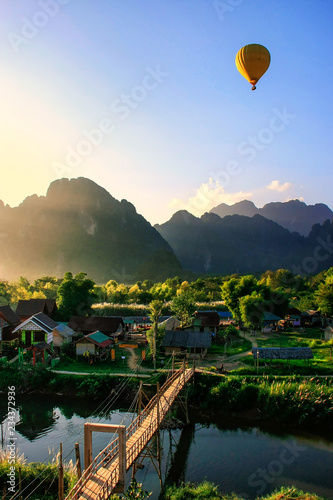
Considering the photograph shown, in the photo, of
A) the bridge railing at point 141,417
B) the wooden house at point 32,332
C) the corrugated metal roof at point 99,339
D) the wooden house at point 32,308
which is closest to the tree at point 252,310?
the corrugated metal roof at point 99,339

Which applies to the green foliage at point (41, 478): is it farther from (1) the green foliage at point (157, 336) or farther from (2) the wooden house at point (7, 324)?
(2) the wooden house at point (7, 324)

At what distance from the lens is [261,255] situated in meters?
190

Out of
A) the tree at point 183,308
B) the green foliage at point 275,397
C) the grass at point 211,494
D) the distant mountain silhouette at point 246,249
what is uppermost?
the distant mountain silhouette at point 246,249

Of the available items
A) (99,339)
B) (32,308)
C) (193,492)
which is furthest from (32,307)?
(193,492)

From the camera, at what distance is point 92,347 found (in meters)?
30.6

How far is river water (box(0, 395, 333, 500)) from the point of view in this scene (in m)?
15.5

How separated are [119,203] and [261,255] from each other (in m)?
74.3

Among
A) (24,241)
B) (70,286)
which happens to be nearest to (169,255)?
(24,241)

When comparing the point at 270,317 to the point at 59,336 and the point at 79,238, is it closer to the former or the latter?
the point at 59,336

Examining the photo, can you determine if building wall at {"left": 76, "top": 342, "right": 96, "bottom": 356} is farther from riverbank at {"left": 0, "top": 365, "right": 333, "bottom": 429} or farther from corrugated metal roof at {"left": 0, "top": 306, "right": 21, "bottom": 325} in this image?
corrugated metal roof at {"left": 0, "top": 306, "right": 21, "bottom": 325}

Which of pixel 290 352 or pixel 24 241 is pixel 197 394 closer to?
pixel 290 352

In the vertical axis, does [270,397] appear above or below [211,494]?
above

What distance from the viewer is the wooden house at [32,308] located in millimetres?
38906

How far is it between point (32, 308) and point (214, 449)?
2707 centimetres
